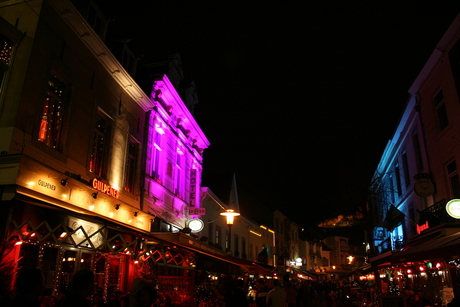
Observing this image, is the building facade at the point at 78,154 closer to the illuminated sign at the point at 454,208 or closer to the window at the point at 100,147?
the window at the point at 100,147

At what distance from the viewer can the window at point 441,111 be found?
52.5ft

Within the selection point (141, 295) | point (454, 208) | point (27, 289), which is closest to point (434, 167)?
point (454, 208)

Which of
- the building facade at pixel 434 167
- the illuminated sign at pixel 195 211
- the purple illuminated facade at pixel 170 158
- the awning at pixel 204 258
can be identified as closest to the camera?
the building facade at pixel 434 167

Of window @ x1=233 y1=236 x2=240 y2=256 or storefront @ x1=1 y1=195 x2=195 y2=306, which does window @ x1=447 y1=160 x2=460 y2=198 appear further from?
window @ x1=233 y1=236 x2=240 y2=256

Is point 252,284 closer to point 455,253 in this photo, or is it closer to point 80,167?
point 80,167

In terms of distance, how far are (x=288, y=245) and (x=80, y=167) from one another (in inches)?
→ 1761

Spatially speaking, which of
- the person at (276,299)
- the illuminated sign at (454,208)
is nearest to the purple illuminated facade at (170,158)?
the person at (276,299)

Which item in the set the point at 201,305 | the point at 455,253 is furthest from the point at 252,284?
the point at 455,253

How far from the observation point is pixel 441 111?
53.6 feet

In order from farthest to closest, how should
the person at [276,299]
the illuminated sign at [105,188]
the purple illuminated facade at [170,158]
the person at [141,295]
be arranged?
1. the purple illuminated facade at [170,158]
2. the illuminated sign at [105,188]
3. the person at [276,299]
4. the person at [141,295]

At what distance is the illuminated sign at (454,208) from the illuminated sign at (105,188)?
38.6ft

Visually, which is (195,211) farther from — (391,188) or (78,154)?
(391,188)

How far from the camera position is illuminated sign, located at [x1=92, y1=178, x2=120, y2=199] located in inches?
477

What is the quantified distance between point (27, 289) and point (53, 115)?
8.20 metres
